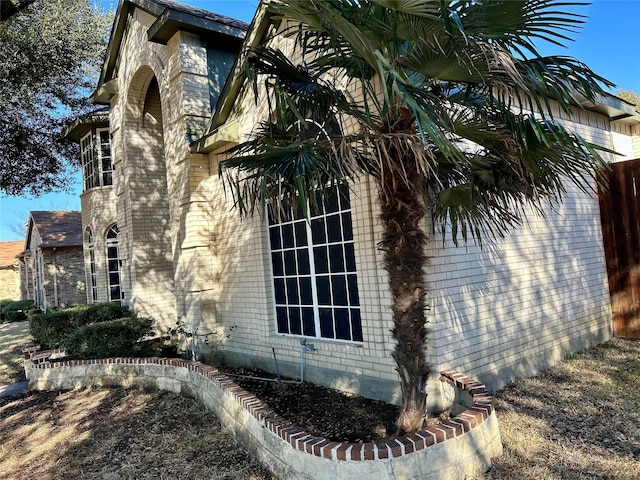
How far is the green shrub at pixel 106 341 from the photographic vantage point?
8.63 meters

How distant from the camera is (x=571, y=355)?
708 centimetres

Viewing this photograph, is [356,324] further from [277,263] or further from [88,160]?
[88,160]

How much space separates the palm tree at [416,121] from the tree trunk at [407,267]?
10mm

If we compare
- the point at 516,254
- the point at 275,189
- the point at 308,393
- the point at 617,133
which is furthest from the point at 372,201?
the point at 617,133

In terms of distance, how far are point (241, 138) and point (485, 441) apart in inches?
241

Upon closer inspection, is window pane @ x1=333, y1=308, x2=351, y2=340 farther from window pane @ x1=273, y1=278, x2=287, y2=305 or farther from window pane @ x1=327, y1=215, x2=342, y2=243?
window pane @ x1=273, y1=278, x2=287, y2=305

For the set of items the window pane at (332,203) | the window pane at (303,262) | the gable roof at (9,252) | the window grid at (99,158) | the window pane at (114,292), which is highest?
the window grid at (99,158)

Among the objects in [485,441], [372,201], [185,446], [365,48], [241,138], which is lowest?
[185,446]

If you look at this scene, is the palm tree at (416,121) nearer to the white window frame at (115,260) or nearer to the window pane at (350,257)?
the window pane at (350,257)

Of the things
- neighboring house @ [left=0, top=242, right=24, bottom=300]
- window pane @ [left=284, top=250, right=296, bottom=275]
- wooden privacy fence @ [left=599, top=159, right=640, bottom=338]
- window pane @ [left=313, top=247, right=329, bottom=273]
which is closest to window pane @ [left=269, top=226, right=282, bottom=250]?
window pane @ [left=284, top=250, right=296, bottom=275]

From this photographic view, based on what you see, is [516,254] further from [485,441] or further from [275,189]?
[275,189]

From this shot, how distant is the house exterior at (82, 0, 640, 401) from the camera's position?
576 centimetres

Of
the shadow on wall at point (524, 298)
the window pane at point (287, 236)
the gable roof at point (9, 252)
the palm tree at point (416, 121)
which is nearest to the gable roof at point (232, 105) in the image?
the shadow on wall at point (524, 298)

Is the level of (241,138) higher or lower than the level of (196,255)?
higher
